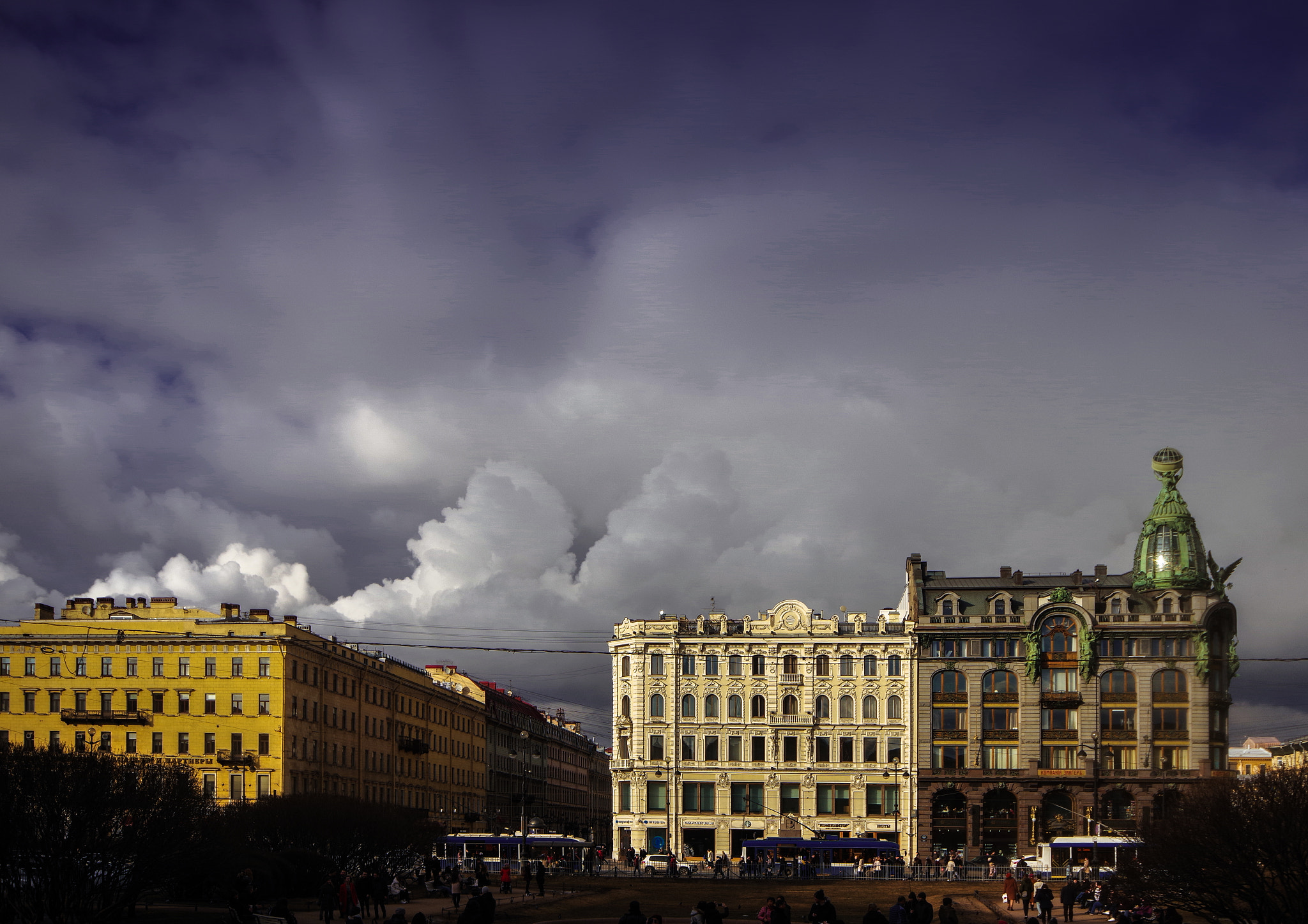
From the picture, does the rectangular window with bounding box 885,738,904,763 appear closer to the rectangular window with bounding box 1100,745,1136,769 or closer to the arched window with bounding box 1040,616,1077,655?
the arched window with bounding box 1040,616,1077,655

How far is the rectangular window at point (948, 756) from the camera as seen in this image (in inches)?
4304

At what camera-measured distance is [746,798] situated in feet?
368

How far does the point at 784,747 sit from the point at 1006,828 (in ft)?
56.0

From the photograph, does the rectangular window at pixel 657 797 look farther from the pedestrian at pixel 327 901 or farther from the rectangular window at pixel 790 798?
the pedestrian at pixel 327 901

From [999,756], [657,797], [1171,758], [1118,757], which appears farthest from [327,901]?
[1171,758]

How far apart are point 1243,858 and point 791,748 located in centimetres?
7012

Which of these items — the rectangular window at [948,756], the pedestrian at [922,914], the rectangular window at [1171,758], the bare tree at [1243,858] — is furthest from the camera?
the rectangular window at [948,756]

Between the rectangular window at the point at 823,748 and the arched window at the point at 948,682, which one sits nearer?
the arched window at the point at 948,682

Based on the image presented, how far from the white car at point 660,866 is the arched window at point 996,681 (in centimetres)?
2557

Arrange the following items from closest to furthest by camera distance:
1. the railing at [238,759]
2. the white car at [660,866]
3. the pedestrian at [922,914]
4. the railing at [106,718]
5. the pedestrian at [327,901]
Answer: the pedestrian at [922,914], the pedestrian at [327,901], the white car at [660,866], the railing at [238,759], the railing at [106,718]

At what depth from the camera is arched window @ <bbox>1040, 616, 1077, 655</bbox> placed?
109188 mm

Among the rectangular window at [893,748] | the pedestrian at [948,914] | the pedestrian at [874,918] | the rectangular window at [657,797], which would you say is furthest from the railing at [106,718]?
the pedestrian at [874,918]

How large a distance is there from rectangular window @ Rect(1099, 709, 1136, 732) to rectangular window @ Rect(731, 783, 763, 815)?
25390 millimetres

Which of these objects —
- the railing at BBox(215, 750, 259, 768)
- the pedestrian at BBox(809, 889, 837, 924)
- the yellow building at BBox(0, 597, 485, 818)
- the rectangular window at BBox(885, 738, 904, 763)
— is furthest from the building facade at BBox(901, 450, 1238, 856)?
the pedestrian at BBox(809, 889, 837, 924)
